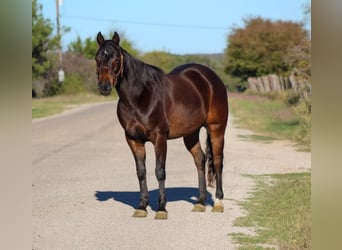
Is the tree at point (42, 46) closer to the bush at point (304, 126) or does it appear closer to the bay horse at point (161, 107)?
the bush at point (304, 126)

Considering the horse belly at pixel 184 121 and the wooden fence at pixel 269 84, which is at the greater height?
the horse belly at pixel 184 121

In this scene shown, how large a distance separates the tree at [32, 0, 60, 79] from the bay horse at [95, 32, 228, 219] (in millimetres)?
35224

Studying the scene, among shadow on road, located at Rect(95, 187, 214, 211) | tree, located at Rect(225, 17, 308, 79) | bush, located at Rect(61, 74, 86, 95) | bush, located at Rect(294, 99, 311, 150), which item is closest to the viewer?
shadow on road, located at Rect(95, 187, 214, 211)

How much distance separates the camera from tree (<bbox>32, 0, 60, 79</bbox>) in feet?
137

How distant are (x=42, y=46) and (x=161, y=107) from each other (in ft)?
124

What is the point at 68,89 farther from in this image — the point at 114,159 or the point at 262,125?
the point at 114,159

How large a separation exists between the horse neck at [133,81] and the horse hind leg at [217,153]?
44.3 inches

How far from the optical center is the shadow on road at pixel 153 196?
790 centimetres

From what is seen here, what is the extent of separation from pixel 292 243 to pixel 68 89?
4134 centimetres

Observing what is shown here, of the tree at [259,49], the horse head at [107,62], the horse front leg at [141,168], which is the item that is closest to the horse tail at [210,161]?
the horse front leg at [141,168]

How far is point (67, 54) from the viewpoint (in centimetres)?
4803

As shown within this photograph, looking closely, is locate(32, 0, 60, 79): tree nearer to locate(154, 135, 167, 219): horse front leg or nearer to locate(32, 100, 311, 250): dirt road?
locate(32, 100, 311, 250): dirt road

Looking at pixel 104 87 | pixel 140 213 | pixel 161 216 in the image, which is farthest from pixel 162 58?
pixel 104 87

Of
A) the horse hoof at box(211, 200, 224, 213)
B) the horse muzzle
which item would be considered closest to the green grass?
the horse hoof at box(211, 200, 224, 213)
